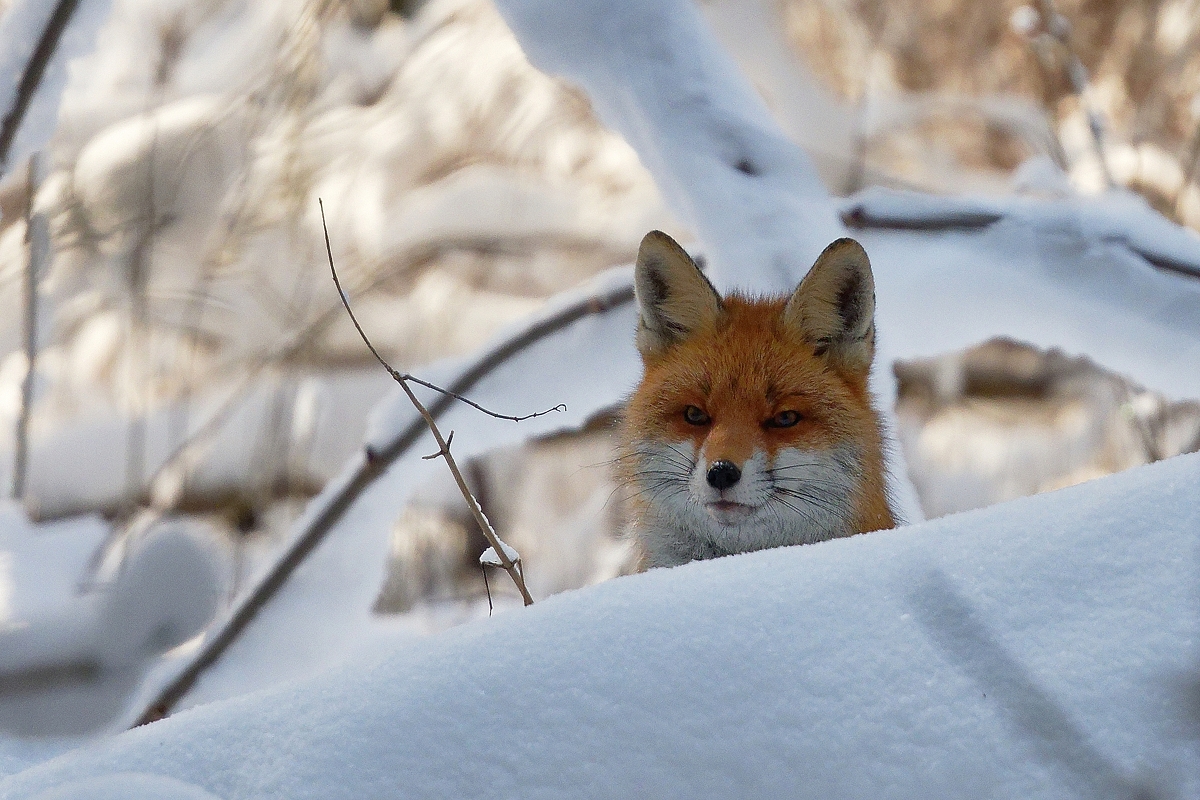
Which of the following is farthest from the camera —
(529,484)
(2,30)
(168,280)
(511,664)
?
(529,484)

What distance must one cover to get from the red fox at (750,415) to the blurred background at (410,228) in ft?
0.80

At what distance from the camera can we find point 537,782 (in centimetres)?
87

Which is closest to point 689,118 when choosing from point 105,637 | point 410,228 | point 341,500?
point 341,500

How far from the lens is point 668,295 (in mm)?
2645

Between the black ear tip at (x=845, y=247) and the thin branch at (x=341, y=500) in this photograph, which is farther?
the thin branch at (x=341, y=500)

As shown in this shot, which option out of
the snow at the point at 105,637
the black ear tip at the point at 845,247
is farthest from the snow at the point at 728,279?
the snow at the point at 105,637

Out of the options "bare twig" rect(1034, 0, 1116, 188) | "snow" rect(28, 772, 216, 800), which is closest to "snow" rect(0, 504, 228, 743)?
"snow" rect(28, 772, 216, 800)

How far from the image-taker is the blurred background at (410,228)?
12.0 ft

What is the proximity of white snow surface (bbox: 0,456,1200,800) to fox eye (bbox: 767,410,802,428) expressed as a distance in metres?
1.32

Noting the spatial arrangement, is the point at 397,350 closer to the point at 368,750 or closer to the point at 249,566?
the point at 249,566

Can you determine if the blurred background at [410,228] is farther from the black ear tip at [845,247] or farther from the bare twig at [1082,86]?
the black ear tip at [845,247]

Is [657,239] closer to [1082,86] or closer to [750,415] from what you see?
[750,415]

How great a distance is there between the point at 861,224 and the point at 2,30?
7.06ft

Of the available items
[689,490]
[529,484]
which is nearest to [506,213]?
[529,484]
